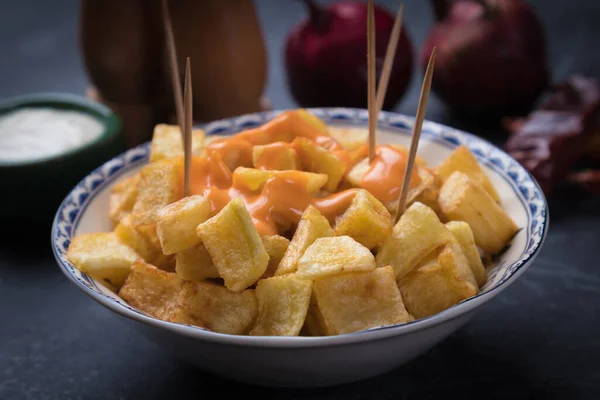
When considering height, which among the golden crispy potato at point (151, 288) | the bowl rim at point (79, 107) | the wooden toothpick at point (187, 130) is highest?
the wooden toothpick at point (187, 130)

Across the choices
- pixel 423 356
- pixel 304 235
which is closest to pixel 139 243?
pixel 304 235

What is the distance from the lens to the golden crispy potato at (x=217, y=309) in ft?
3.79

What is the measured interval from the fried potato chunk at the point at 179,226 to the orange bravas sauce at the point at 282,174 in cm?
6

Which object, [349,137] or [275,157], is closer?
[275,157]

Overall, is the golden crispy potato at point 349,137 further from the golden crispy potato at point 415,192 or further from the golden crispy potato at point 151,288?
the golden crispy potato at point 151,288

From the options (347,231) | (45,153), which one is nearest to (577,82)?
(347,231)

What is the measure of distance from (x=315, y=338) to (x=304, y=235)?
20cm

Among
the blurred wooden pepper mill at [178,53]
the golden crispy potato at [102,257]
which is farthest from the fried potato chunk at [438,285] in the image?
the blurred wooden pepper mill at [178,53]

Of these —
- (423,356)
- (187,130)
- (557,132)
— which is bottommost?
(423,356)

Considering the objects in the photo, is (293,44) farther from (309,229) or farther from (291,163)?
(309,229)

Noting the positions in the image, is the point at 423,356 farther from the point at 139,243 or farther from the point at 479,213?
the point at 139,243

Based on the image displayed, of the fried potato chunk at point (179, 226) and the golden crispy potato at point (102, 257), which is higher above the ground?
the fried potato chunk at point (179, 226)

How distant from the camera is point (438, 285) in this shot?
1.19 m

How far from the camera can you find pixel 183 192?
1.34m
